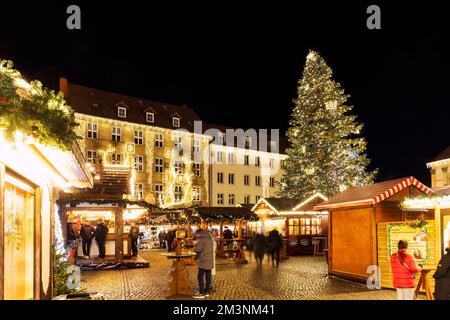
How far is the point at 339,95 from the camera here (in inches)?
1580

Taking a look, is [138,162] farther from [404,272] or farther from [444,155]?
[404,272]

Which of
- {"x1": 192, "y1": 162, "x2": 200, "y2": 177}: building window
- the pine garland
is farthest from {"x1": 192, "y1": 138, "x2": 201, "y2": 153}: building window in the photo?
the pine garland

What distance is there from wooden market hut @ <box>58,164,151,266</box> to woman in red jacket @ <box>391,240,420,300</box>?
14.2m

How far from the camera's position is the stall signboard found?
44.0 feet

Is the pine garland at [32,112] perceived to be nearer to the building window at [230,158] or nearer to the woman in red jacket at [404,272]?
the woman in red jacket at [404,272]

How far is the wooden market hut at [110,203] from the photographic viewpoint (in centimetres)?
2238

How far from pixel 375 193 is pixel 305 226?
16956mm

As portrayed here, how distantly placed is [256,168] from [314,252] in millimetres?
32635

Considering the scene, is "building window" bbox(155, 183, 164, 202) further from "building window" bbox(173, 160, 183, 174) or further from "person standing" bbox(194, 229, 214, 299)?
"person standing" bbox(194, 229, 214, 299)

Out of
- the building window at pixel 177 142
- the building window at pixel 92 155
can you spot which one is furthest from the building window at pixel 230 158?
the building window at pixel 92 155

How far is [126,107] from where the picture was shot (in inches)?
2062

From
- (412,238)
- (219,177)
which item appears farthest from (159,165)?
(412,238)

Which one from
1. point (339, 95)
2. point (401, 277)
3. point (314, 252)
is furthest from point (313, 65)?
point (401, 277)
